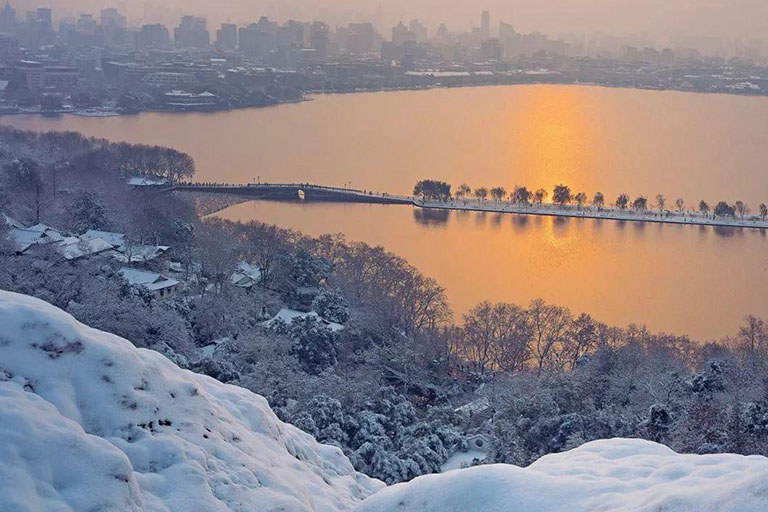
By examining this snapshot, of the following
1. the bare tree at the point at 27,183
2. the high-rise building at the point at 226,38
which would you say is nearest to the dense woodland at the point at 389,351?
the bare tree at the point at 27,183

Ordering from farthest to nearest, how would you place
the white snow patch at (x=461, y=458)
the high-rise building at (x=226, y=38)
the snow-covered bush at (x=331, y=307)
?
1. the high-rise building at (x=226, y=38)
2. the snow-covered bush at (x=331, y=307)
3. the white snow patch at (x=461, y=458)

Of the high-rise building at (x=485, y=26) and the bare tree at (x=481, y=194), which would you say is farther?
the high-rise building at (x=485, y=26)

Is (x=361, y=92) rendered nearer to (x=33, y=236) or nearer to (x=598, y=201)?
(x=598, y=201)

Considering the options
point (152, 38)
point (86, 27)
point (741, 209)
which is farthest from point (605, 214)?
point (86, 27)

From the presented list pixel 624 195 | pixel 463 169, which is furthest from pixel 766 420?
pixel 463 169

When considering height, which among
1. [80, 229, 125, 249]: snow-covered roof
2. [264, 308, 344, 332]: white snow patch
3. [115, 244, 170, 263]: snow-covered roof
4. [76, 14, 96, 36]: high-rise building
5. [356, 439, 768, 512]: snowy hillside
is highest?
[76, 14, 96, 36]: high-rise building

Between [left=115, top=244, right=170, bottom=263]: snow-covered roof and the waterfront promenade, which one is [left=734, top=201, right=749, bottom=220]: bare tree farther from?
[left=115, top=244, right=170, bottom=263]: snow-covered roof

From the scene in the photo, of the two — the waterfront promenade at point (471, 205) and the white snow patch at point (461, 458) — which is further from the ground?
the waterfront promenade at point (471, 205)

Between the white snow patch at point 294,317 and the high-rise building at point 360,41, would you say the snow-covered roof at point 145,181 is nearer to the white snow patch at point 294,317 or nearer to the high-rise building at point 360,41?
the white snow patch at point 294,317

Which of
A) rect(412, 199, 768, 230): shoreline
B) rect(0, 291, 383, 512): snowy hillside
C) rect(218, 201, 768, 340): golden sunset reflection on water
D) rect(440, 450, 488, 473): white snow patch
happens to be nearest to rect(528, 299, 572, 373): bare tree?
rect(218, 201, 768, 340): golden sunset reflection on water
